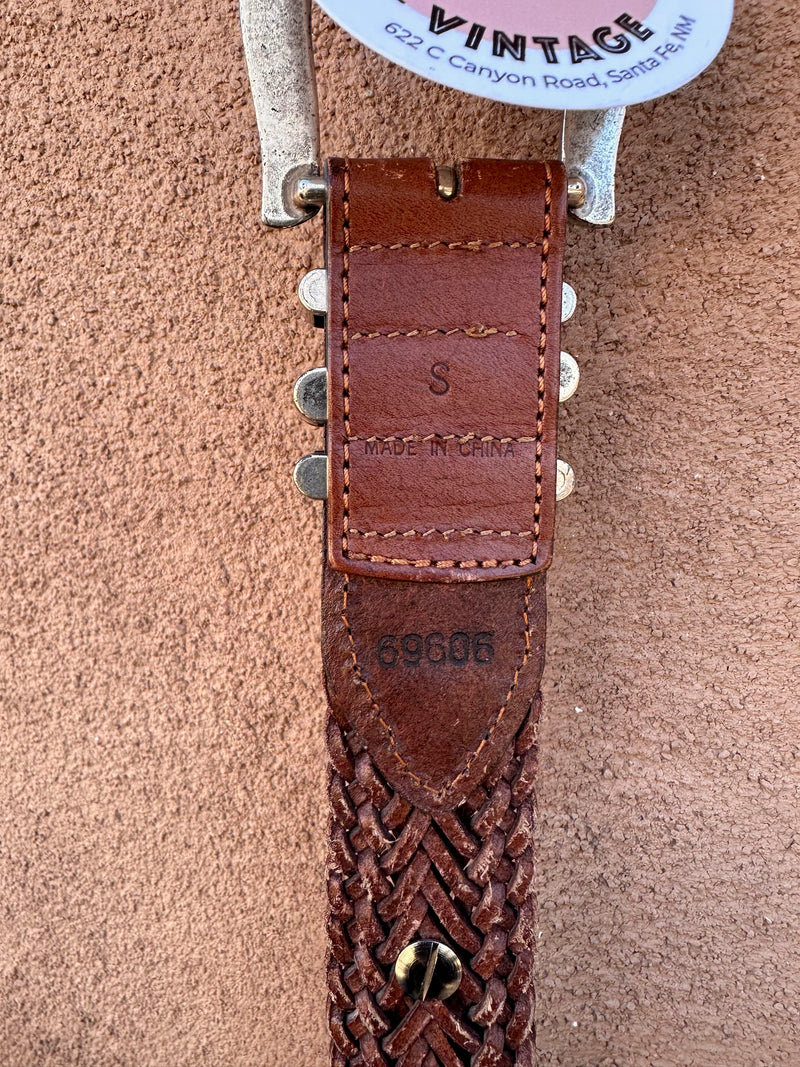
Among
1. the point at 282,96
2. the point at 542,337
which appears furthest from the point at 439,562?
the point at 282,96

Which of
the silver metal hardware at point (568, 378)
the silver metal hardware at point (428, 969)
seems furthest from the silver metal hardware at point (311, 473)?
the silver metal hardware at point (428, 969)

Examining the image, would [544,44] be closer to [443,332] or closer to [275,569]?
[443,332]

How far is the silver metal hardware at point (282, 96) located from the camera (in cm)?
37

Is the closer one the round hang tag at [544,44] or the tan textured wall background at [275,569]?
the round hang tag at [544,44]

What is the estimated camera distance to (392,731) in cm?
40

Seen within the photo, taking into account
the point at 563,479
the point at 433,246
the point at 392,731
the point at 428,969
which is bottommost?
the point at 428,969

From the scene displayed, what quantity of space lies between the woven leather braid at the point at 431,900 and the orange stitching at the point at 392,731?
14 millimetres

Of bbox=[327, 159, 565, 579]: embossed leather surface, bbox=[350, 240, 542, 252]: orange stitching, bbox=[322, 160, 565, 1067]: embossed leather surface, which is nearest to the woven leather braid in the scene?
bbox=[322, 160, 565, 1067]: embossed leather surface

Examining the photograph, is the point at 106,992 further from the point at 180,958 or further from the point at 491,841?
the point at 491,841

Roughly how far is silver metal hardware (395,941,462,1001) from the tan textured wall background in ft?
0.42

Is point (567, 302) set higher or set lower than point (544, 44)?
lower

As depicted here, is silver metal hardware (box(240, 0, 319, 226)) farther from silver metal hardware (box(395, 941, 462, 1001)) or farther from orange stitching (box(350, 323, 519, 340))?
silver metal hardware (box(395, 941, 462, 1001))

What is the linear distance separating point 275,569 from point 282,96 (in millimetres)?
252

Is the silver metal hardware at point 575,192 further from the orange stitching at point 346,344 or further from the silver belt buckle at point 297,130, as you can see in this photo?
the orange stitching at point 346,344
